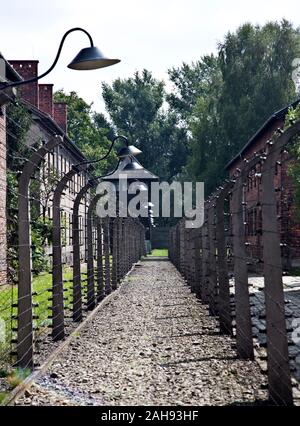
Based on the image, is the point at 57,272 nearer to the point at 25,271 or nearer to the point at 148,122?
the point at 25,271

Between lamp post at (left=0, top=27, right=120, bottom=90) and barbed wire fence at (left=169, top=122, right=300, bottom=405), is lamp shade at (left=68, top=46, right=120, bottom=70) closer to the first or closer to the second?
lamp post at (left=0, top=27, right=120, bottom=90)

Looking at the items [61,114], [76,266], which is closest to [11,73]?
[76,266]

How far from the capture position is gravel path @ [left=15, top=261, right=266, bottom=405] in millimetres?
7309

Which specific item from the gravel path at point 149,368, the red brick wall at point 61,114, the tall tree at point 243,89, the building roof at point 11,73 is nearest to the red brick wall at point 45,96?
the red brick wall at point 61,114

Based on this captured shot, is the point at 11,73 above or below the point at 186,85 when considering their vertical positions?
below

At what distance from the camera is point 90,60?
31.7ft

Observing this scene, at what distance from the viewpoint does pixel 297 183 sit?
25094mm

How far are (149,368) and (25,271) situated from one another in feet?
5.24

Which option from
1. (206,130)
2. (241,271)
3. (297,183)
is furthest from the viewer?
(206,130)

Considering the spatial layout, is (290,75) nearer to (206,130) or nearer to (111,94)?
(206,130)

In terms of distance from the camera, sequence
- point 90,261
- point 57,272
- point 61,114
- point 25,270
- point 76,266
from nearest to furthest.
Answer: point 25,270 → point 57,272 → point 76,266 → point 90,261 → point 61,114

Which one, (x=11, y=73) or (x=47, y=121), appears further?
(x=47, y=121)

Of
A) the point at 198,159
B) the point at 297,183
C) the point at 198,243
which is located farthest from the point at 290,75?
the point at 198,243
